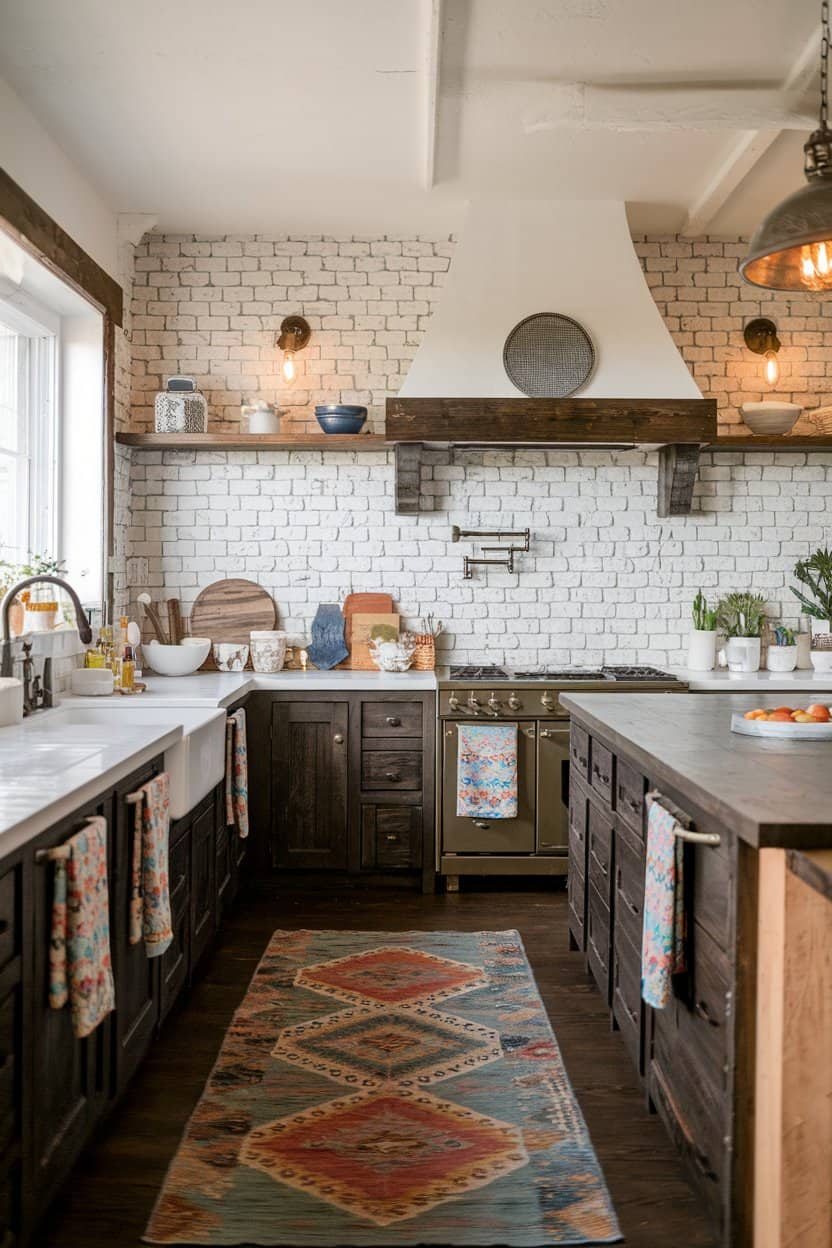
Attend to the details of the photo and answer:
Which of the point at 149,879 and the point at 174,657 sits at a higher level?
the point at 174,657

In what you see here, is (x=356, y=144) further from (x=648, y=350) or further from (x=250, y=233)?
(x=648, y=350)

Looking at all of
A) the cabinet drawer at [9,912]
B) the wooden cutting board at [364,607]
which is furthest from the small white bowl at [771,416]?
the cabinet drawer at [9,912]

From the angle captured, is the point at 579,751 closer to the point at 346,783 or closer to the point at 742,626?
the point at 346,783

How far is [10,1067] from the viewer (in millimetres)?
1995

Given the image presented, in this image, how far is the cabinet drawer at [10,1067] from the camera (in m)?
1.96

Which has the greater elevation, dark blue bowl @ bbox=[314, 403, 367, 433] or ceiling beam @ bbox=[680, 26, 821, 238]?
ceiling beam @ bbox=[680, 26, 821, 238]

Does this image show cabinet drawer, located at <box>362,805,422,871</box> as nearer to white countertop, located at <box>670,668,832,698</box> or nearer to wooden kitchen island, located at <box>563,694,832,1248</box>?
white countertop, located at <box>670,668,832,698</box>

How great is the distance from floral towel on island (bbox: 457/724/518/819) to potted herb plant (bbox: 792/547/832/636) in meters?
1.93

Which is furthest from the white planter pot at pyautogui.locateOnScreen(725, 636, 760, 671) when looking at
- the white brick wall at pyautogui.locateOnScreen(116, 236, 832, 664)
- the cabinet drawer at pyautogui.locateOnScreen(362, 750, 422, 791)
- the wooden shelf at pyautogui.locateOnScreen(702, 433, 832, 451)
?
the cabinet drawer at pyautogui.locateOnScreen(362, 750, 422, 791)

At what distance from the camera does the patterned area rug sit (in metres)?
2.38

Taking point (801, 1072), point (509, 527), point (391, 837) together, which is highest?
point (509, 527)

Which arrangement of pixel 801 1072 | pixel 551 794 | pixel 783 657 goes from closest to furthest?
pixel 801 1072 → pixel 551 794 → pixel 783 657

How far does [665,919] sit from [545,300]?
3.77m

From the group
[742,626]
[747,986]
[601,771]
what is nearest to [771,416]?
[742,626]
